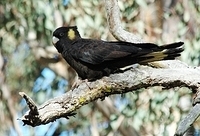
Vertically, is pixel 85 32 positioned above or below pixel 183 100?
above

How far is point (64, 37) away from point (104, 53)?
0.32 meters

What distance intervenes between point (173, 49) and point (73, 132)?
3.41m

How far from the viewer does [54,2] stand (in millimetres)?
5613

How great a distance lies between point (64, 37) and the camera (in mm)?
3145

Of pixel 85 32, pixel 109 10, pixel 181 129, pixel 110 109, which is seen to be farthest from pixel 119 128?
pixel 181 129

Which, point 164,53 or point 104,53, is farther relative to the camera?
point 104,53

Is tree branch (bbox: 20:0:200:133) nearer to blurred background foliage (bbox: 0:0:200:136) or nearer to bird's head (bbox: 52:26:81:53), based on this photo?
bird's head (bbox: 52:26:81:53)

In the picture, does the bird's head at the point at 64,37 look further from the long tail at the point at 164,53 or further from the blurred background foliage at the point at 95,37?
Result: the blurred background foliage at the point at 95,37

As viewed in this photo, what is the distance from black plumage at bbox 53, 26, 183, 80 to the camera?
2750mm

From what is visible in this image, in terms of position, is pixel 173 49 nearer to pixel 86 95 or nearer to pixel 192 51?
pixel 86 95

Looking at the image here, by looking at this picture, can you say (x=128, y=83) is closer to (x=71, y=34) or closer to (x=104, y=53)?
(x=104, y=53)

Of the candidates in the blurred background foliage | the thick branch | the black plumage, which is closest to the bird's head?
the black plumage

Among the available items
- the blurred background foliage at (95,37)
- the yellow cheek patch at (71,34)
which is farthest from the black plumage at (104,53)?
the blurred background foliage at (95,37)

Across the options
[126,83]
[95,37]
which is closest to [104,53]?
[126,83]
